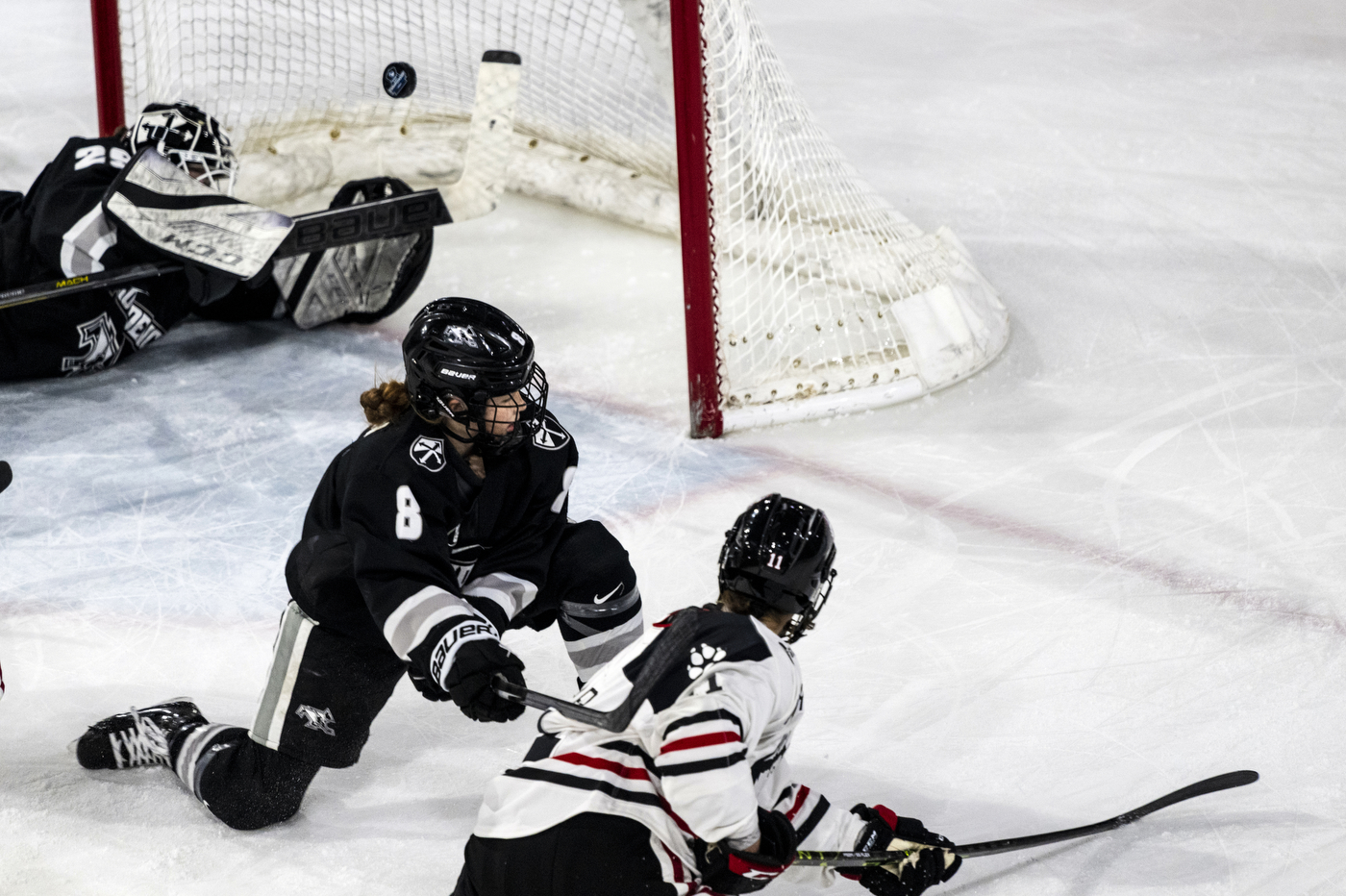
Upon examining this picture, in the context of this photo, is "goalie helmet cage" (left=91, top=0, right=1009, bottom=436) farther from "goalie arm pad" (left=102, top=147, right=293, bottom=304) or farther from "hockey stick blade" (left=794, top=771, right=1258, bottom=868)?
"hockey stick blade" (left=794, top=771, right=1258, bottom=868)

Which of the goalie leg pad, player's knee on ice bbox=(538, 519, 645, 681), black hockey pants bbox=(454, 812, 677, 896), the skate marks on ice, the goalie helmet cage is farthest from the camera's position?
the goalie leg pad

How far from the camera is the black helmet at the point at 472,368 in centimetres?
201

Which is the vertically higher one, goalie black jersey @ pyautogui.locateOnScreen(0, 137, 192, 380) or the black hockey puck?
the black hockey puck

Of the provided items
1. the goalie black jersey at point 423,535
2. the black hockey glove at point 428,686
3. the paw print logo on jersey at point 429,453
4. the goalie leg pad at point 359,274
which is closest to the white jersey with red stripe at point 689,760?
the black hockey glove at point 428,686

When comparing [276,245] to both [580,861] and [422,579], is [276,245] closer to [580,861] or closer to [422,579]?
[422,579]

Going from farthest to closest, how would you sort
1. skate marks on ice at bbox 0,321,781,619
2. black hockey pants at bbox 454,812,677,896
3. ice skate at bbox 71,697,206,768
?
skate marks on ice at bbox 0,321,781,619 → ice skate at bbox 71,697,206,768 → black hockey pants at bbox 454,812,677,896

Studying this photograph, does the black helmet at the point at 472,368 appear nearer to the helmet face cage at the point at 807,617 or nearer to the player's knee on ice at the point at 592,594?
the player's knee on ice at the point at 592,594

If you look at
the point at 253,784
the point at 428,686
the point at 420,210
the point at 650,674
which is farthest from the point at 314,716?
the point at 420,210

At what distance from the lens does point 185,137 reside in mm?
3775

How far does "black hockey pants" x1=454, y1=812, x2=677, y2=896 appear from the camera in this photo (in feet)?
5.68

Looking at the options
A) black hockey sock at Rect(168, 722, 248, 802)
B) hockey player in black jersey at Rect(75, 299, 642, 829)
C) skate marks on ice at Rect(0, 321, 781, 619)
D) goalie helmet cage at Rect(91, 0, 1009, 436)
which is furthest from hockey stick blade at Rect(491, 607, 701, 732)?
goalie helmet cage at Rect(91, 0, 1009, 436)

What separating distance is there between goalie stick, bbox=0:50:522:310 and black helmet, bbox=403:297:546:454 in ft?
6.33

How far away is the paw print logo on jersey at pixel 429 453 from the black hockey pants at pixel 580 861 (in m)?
0.51

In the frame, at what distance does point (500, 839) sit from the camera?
176 cm
